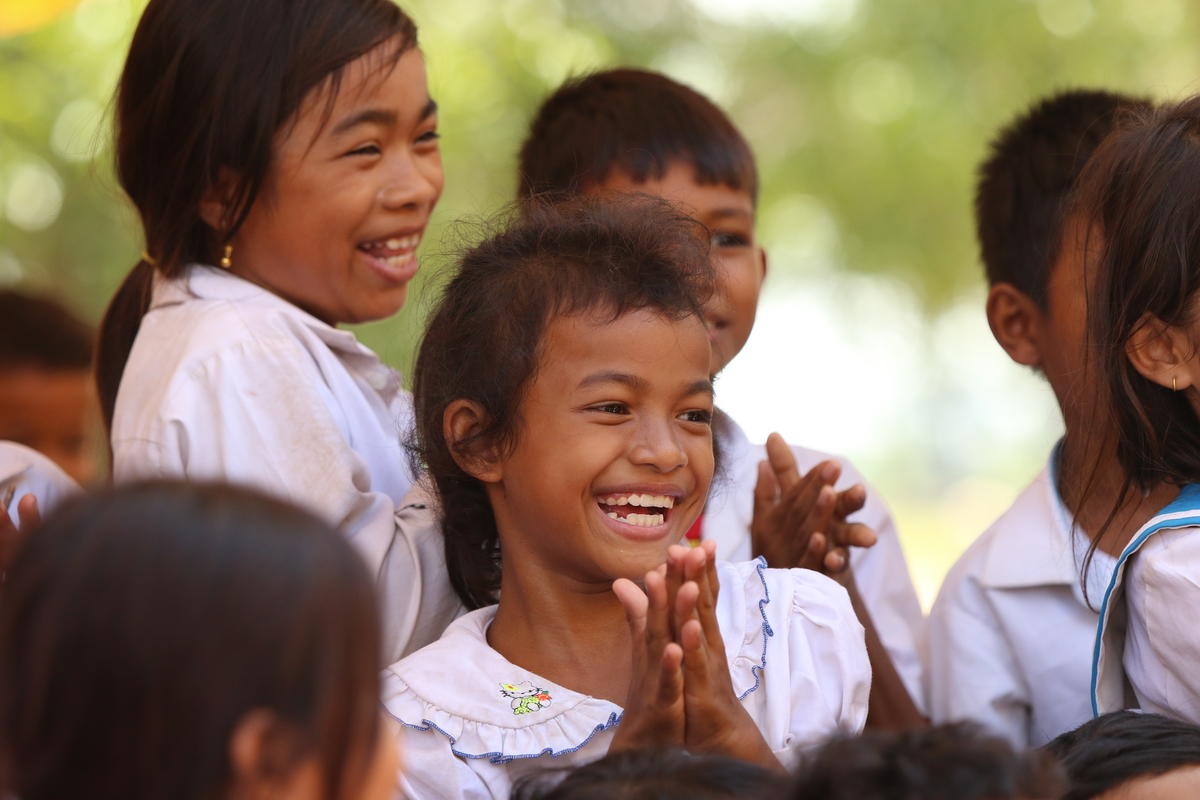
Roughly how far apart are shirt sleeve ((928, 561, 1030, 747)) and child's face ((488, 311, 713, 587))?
852 mm

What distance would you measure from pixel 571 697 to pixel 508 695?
89 millimetres

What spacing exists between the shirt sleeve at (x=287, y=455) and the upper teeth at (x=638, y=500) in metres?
0.40

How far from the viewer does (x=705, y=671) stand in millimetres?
1812

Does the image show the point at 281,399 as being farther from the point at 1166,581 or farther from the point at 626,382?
the point at 1166,581

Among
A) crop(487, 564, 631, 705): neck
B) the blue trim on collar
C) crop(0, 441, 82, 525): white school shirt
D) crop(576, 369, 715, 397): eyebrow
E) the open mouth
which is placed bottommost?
crop(0, 441, 82, 525): white school shirt

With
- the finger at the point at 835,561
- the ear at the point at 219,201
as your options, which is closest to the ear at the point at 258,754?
the finger at the point at 835,561

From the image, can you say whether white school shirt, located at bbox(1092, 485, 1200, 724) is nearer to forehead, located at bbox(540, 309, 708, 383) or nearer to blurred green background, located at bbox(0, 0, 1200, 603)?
forehead, located at bbox(540, 309, 708, 383)

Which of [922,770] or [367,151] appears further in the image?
[367,151]

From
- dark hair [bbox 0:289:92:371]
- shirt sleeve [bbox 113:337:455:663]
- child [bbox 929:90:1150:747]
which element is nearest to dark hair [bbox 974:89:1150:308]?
child [bbox 929:90:1150:747]

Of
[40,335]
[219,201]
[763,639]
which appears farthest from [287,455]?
[40,335]

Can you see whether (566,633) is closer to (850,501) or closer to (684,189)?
(850,501)

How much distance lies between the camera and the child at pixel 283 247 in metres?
2.40

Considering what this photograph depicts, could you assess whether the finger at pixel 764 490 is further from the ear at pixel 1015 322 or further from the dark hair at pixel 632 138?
the ear at pixel 1015 322

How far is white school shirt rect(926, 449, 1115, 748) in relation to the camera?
106 inches
